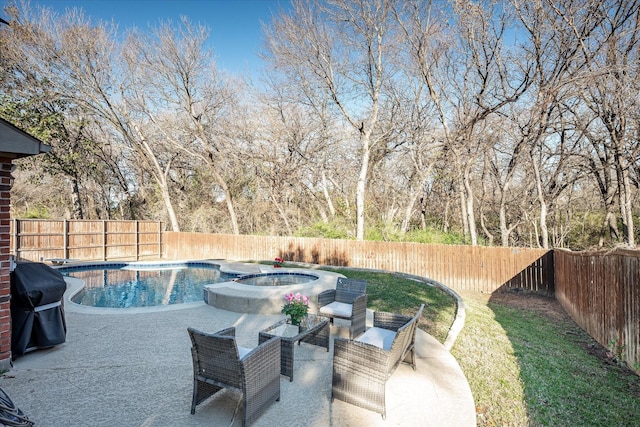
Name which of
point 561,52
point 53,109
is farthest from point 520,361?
point 53,109

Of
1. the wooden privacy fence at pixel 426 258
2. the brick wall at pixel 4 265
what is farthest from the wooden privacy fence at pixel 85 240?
the brick wall at pixel 4 265

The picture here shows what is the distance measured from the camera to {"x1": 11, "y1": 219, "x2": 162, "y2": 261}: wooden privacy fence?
13.9 metres

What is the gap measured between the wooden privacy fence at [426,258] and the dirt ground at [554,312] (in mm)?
448

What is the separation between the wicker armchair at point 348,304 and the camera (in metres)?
4.84

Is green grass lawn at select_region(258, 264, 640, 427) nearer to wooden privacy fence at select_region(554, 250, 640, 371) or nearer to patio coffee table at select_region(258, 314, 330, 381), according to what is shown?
wooden privacy fence at select_region(554, 250, 640, 371)

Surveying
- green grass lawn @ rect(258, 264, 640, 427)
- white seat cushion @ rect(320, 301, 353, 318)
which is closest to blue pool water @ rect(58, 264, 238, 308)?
white seat cushion @ rect(320, 301, 353, 318)

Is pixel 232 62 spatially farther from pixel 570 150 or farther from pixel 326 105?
pixel 570 150

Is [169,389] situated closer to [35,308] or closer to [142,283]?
[35,308]

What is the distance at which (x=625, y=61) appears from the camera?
9125mm

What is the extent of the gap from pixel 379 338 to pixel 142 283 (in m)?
10.1

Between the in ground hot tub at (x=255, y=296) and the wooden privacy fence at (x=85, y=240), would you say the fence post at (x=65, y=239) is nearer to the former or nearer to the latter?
the wooden privacy fence at (x=85, y=240)

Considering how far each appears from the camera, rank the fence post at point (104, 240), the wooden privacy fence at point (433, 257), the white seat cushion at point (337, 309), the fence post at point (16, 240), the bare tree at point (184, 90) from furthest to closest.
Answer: the bare tree at point (184, 90)
the fence post at point (104, 240)
the fence post at point (16, 240)
the white seat cushion at point (337, 309)
the wooden privacy fence at point (433, 257)

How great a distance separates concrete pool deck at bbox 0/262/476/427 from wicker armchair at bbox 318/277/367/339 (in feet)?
1.08

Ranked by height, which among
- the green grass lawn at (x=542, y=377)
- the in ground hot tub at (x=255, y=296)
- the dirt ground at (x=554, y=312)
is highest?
the in ground hot tub at (x=255, y=296)
